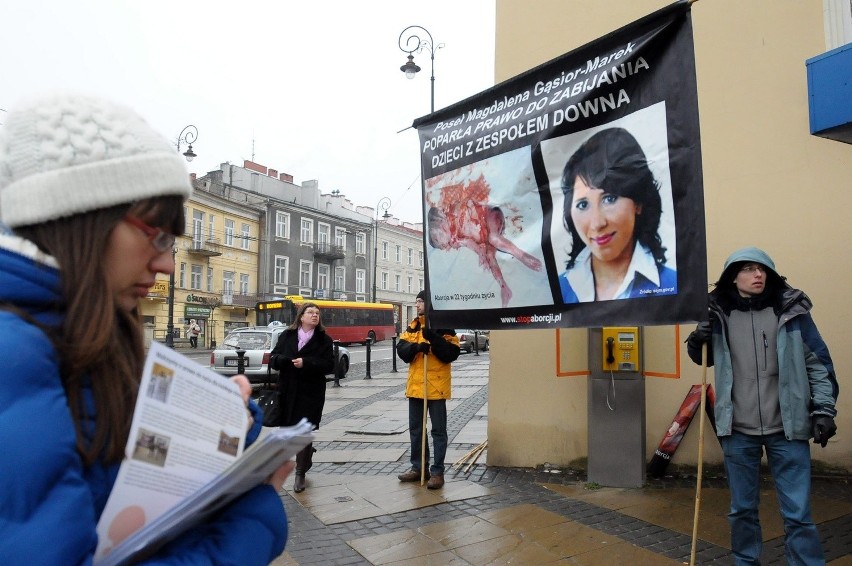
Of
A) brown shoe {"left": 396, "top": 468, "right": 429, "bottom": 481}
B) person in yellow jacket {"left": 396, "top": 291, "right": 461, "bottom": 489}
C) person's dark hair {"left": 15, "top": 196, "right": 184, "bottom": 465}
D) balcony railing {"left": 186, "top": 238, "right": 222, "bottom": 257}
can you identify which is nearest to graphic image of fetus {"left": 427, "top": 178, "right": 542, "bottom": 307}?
person in yellow jacket {"left": 396, "top": 291, "right": 461, "bottom": 489}

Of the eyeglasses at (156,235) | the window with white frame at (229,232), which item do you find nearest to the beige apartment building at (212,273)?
the window with white frame at (229,232)

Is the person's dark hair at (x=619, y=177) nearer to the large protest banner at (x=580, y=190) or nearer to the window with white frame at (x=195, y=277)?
the large protest banner at (x=580, y=190)

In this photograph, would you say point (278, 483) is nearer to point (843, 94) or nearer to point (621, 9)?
point (843, 94)

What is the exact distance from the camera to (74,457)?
887mm

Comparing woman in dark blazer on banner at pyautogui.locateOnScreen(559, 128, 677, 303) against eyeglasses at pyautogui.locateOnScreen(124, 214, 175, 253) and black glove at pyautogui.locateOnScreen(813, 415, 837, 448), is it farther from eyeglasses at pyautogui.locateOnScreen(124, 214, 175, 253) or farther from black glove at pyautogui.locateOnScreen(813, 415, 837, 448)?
eyeglasses at pyautogui.locateOnScreen(124, 214, 175, 253)

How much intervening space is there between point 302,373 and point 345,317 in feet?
95.1

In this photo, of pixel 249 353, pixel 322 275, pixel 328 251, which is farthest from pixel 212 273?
pixel 249 353

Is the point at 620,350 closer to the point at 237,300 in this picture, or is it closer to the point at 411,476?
the point at 411,476

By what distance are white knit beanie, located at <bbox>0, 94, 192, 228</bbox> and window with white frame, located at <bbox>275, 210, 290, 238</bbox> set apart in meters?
45.2

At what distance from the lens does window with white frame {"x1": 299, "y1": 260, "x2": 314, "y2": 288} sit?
47.7m

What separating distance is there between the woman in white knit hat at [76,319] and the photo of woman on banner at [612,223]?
2891 millimetres

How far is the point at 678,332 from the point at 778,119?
89.5 inches

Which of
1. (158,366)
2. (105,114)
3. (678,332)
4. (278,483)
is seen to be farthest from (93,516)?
(678,332)

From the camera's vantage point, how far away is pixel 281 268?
45719 millimetres
